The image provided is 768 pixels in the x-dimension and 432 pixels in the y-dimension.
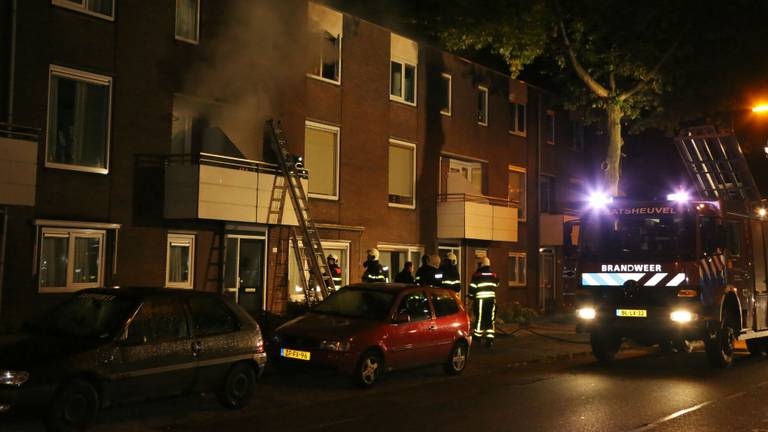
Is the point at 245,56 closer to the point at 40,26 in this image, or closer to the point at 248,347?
the point at 40,26

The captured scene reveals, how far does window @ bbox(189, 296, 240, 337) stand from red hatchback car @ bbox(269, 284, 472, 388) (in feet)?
5.49

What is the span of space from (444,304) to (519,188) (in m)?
15.2

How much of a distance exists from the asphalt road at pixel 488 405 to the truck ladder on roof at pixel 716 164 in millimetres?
4242

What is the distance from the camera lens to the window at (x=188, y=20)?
55.2ft

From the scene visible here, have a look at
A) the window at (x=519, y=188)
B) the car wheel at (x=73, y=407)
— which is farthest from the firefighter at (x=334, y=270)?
the window at (x=519, y=188)

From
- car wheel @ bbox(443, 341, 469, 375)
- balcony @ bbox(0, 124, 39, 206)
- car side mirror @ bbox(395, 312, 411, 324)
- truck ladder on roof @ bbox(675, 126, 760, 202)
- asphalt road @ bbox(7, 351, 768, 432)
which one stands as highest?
truck ladder on roof @ bbox(675, 126, 760, 202)

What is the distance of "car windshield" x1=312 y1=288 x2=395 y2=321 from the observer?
470 inches

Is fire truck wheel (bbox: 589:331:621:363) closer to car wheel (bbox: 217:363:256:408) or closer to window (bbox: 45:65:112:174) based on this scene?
car wheel (bbox: 217:363:256:408)

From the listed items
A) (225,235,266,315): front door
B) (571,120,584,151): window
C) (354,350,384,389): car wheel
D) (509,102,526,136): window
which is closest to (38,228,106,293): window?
(225,235,266,315): front door

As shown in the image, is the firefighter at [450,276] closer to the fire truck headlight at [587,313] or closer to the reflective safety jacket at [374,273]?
the reflective safety jacket at [374,273]

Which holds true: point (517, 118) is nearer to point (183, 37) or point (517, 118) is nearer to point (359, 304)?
point (183, 37)

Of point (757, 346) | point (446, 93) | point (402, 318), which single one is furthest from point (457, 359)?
point (446, 93)

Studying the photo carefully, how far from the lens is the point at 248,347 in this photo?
32.0 ft

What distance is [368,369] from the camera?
37.1ft
